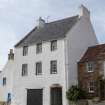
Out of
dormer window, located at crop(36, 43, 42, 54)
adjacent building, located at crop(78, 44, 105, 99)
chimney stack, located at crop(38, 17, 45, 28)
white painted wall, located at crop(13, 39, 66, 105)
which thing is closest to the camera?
adjacent building, located at crop(78, 44, 105, 99)

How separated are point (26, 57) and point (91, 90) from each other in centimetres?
1155

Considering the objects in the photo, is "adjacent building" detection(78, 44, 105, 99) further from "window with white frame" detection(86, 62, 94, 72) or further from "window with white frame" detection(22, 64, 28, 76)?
"window with white frame" detection(22, 64, 28, 76)

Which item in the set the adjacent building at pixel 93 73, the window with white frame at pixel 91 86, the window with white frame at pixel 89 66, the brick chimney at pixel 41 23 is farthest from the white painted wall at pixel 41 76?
the brick chimney at pixel 41 23

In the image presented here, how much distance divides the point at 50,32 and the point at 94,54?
785cm

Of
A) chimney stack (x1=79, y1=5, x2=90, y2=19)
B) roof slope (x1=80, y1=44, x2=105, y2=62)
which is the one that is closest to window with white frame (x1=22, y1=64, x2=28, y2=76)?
roof slope (x1=80, y1=44, x2=105, y2=62)

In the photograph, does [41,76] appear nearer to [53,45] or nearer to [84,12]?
[53,45]

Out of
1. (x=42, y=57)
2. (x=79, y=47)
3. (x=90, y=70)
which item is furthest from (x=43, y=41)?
(x=90, y=70)

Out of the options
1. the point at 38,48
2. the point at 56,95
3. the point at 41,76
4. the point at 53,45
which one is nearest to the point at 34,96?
the point at 41,76

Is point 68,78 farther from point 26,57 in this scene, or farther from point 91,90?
point 26,57

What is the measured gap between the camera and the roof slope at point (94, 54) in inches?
1473

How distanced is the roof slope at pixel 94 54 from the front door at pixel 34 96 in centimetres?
772

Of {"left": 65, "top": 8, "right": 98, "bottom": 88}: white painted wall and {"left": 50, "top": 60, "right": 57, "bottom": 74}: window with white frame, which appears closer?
{"left": 65, "top": 8, "right": 98, "bottom": 88}: white painted wall

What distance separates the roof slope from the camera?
37.4m

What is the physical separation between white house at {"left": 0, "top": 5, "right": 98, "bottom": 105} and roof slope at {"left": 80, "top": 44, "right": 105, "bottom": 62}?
1.06 m
